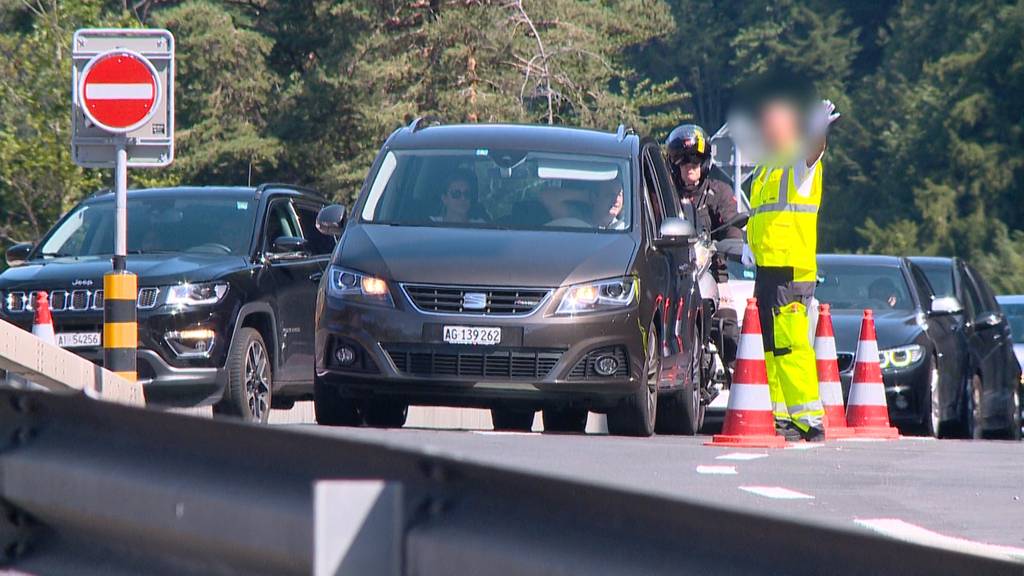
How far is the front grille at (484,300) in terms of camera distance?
10.6m

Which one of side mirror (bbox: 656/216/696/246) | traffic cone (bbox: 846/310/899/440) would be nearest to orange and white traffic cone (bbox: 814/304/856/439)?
traffic cone (bbox: 846/310/899/440)

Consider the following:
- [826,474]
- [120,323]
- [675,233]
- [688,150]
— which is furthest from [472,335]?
[688,150]

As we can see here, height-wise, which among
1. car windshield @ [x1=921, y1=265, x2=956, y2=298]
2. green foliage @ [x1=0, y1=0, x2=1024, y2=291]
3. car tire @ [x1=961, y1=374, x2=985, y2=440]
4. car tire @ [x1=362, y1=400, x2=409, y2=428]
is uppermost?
green foliage @ [x1=0, y1=0, x2=1024, y2=291]

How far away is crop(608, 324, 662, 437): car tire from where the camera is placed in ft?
36.5

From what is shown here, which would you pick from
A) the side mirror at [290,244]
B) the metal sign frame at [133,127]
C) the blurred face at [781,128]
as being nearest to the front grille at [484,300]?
the blurred face at [781,128]

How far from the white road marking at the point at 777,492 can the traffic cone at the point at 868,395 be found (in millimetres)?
4594

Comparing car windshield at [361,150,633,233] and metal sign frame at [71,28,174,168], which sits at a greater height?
metal sign frame at [71,28,174,168]

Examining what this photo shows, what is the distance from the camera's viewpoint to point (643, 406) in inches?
442

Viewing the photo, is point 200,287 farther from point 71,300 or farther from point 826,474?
point 826,474

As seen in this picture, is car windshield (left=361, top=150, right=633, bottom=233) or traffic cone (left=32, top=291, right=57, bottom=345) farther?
traffic cone (left=32, top=291, right=57, bottom=345)

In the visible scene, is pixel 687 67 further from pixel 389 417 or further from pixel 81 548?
pixel 81 548

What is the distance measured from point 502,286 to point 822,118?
336 cm

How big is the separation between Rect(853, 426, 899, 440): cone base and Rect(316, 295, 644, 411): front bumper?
9.37ft

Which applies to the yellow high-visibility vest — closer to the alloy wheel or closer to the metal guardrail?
the alloy wheel
